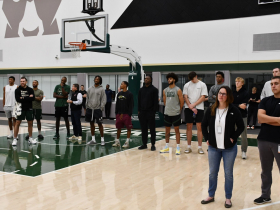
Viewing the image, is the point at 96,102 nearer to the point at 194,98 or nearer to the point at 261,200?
the point at 194,98

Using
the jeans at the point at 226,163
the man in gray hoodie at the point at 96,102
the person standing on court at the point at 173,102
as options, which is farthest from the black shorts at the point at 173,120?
the jeans at the point at 226,163

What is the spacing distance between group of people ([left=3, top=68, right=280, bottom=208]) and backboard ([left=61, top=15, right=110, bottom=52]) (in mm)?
1985

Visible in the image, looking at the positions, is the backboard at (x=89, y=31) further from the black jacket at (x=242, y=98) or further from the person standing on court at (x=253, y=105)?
the person standing on court at (x=253, y=105)

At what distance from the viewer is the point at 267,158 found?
4289 millimetres

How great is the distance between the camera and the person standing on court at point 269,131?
413cm

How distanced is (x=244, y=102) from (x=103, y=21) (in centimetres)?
593

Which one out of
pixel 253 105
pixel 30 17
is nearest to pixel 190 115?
pixel 253 105

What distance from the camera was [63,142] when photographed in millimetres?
9375

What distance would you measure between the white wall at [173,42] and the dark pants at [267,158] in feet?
30.7

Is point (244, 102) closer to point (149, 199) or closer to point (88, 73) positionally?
point (149, 199)

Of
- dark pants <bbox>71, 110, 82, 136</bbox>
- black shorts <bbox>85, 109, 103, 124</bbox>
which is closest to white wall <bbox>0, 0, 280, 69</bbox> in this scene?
dark pants <bbox>71, 110, 82, 136</bbox>

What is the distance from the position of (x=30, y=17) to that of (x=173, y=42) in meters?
8.80

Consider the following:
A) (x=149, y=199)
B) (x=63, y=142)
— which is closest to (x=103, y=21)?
(x=63, y=142)

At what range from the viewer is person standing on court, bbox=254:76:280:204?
13.6ft
